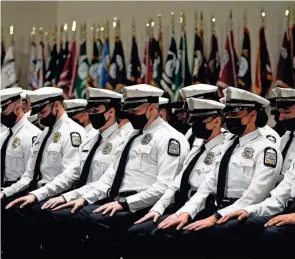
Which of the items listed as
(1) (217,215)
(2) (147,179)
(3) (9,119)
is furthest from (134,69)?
(1) (217,215)

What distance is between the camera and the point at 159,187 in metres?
4.30

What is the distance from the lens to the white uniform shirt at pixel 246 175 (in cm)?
383

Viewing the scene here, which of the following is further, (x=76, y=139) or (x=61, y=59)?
(x=61, y=59)

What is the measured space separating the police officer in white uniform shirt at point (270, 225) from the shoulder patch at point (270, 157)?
4.2 inches

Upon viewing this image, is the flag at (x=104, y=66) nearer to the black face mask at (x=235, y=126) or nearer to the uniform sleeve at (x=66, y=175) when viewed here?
the uniform sleeve at (x=66, y=175)

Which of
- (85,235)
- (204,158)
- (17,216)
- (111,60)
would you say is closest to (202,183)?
(204,158)

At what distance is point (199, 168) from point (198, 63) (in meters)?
4.26

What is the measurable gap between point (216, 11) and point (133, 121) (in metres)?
4.51

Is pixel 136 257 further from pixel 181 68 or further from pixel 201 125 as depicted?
pixel 181 68

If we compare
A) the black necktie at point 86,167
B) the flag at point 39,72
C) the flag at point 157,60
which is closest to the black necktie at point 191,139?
the black necktie at point 86,167

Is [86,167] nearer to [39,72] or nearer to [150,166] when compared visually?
[150,166]

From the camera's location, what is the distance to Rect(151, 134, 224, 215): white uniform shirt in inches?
165

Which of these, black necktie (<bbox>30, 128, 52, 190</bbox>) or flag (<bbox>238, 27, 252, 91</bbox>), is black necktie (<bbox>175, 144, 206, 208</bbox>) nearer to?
black necktie (<bbox>30, 128, 52, 190</bbox>)

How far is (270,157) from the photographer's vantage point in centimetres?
386
